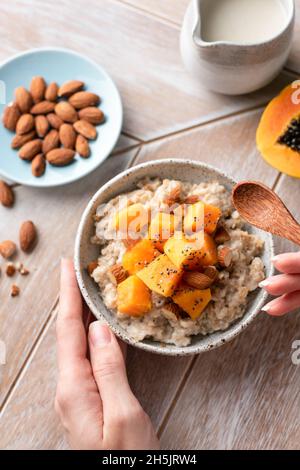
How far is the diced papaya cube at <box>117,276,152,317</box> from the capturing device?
1.16 metres

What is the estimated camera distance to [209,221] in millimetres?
1187

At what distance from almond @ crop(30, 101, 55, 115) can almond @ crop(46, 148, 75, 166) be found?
0.33 feet

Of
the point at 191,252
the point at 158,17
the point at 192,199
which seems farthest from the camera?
the point at 158,17

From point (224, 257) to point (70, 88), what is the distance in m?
0.53

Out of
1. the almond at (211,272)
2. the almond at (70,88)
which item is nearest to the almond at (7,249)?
the almond at (70,88)

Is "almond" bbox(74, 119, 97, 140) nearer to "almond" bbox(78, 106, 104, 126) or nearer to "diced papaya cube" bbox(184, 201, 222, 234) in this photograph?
"almond" bbox(78, 106, 104, 126)

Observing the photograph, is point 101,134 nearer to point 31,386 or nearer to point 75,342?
point 75,342

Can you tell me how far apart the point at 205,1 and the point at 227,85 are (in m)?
0.17

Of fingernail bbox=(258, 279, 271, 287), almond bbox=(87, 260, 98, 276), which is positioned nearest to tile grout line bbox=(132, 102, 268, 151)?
almond bbox=(87, 260, 98, 276)

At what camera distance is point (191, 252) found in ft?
3.73

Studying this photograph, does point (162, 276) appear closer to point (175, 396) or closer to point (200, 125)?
point (175, 396)

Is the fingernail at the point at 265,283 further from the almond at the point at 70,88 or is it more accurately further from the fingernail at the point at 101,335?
the almond at the point at 70,88

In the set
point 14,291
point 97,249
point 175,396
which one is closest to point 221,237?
point 97,249
